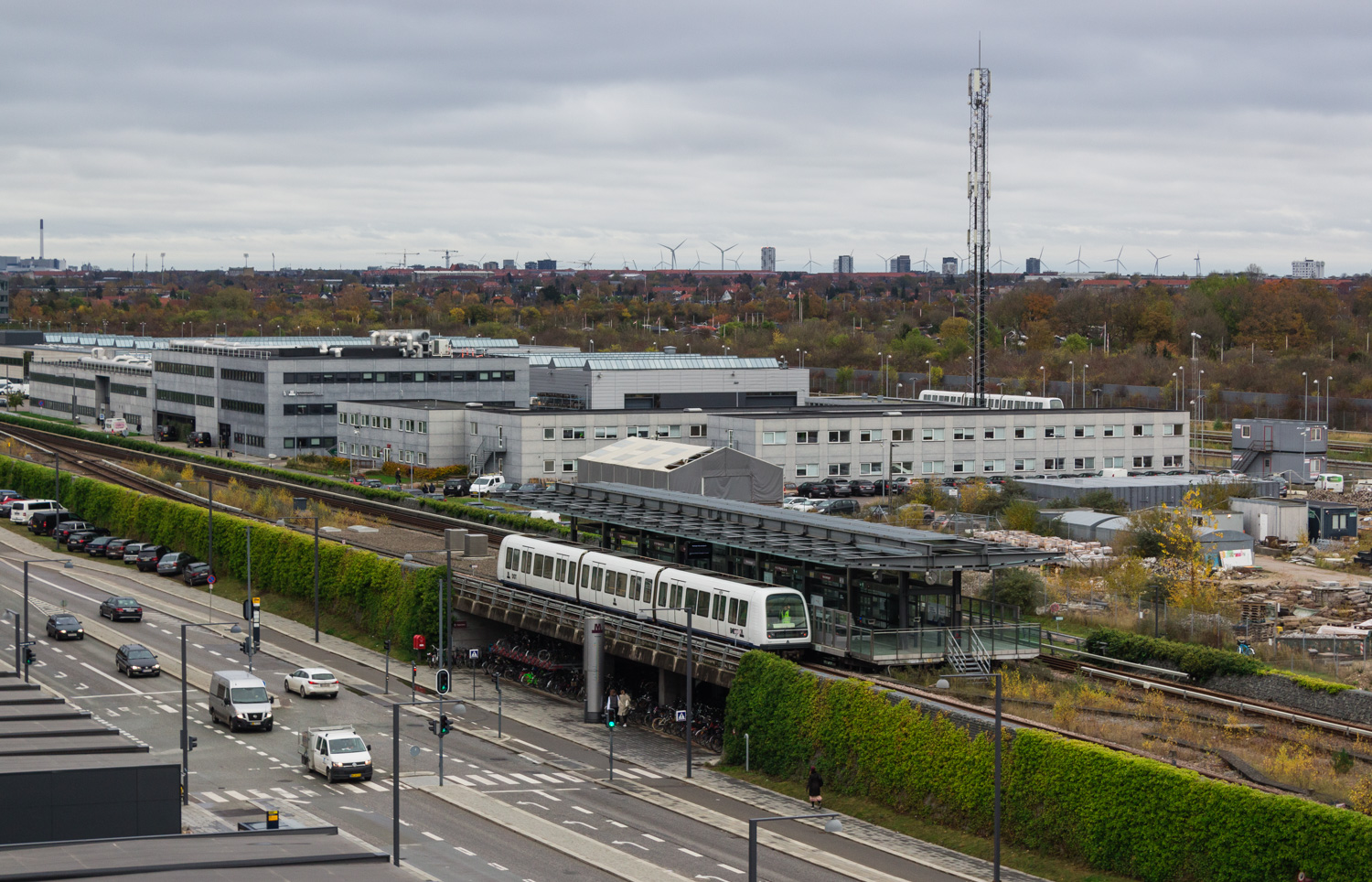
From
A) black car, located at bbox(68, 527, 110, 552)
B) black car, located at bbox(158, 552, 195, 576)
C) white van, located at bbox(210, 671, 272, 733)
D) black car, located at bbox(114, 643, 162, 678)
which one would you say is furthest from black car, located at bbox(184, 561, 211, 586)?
white van, located at bbox(210, 671, 272, 733)

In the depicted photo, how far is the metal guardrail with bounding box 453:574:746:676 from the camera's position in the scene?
155ft

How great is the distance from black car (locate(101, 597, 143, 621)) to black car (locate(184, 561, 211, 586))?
27.0 feet

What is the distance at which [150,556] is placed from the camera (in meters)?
84.9

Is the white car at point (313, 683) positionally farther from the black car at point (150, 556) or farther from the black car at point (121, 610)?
the black car at point (150, 556)

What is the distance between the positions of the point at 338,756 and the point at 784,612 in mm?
13035

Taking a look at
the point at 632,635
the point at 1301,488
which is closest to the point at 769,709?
the point at 632,635

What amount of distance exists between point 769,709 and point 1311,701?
1550 centimetres

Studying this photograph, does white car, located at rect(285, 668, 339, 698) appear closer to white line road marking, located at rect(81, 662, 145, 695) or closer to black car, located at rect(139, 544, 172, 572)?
white line road marking, located at rect(81, 662, 145, 695)

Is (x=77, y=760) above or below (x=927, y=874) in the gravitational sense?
above

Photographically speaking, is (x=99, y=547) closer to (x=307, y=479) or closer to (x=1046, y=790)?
(x=307, y=479)

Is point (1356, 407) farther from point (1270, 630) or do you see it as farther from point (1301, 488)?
point (1270, 630)

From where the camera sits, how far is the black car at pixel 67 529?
91.9 m

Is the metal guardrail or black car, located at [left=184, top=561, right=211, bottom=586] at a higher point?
the metal guardrail

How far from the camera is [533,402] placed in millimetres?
132625
